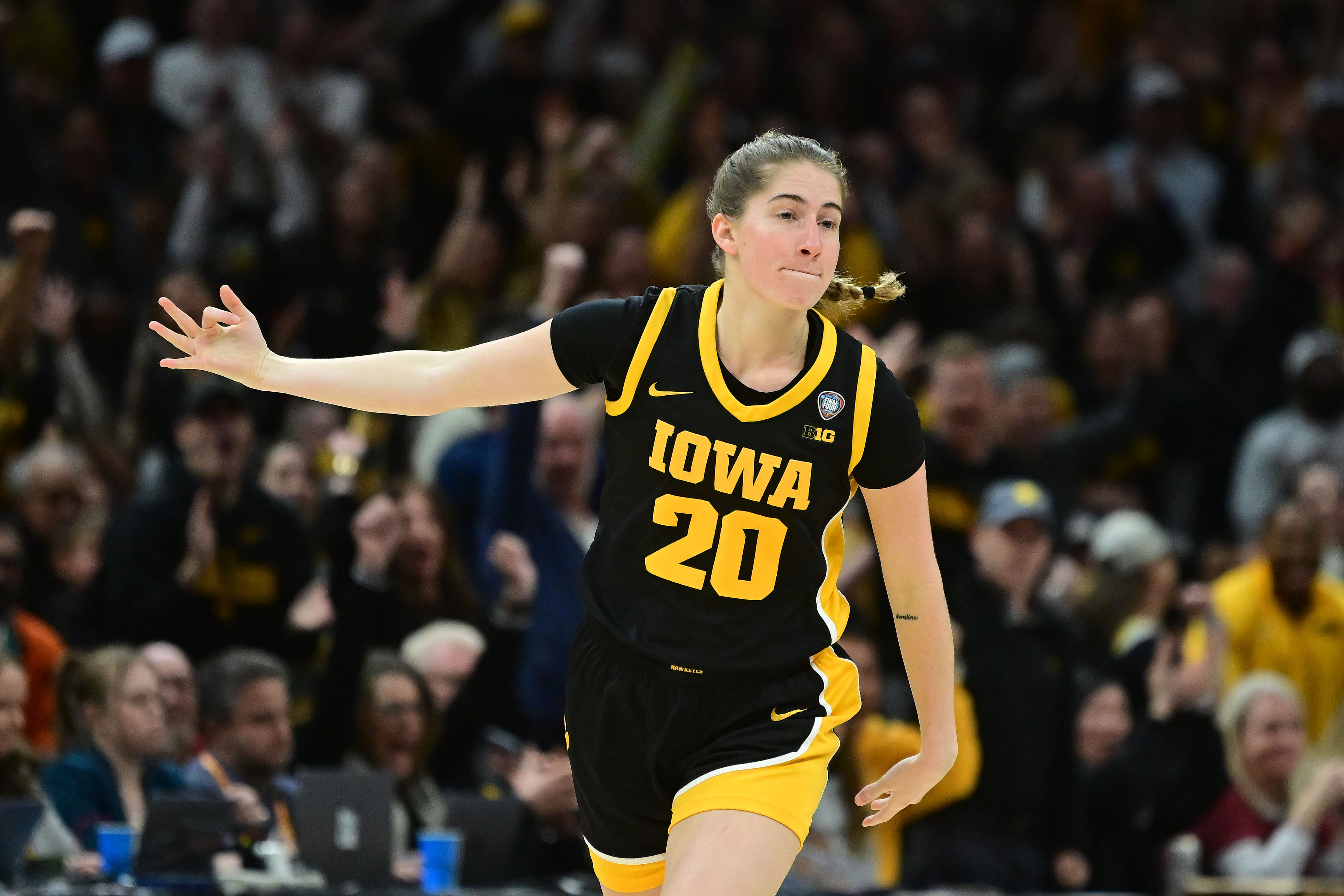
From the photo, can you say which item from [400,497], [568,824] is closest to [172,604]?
[400,497]

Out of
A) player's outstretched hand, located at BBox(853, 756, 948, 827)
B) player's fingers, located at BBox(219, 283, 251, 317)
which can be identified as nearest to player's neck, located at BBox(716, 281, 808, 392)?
player's outstretched hand, located at BBox(853, 756, 948, 827)

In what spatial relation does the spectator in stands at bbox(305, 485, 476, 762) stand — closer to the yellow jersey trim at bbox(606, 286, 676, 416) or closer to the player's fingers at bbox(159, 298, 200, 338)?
the player's fingers at bbox(159, 298, 200, 338)

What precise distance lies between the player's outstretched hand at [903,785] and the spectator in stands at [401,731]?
2.88 metres

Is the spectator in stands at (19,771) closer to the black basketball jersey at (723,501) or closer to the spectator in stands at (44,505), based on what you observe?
the spectator in stands at (44,505)

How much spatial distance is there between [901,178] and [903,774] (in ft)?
25.0

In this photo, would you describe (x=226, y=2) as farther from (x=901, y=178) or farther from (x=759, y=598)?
(x=759, y=598)

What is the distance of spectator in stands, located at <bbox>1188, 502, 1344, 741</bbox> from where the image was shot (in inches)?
316

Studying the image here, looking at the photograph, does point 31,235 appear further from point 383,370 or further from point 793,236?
point 793,236

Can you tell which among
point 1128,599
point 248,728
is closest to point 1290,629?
point 1128,599

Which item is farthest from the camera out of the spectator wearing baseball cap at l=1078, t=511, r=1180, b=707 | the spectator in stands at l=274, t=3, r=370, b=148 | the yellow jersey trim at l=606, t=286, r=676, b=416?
the spectator in stands at l=274, t=3, r=370, b=148

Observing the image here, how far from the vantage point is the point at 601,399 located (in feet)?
26.6

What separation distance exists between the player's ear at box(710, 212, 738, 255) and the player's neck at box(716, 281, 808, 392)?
0.08 meters

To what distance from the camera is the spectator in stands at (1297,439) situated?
9375 millimetres

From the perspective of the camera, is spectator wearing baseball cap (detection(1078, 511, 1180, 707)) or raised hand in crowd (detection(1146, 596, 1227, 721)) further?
spectator wearing baseball cap (detection(1078, 511, 1180, 707))
